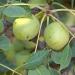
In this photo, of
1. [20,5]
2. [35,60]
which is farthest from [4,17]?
[35,60]

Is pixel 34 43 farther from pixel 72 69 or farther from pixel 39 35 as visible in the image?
pixel 72 69

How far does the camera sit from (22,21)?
3.55 feet

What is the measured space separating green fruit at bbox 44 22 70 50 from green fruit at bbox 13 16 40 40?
5 cm

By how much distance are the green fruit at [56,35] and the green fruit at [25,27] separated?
0.05m

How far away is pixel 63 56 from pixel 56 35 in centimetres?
8

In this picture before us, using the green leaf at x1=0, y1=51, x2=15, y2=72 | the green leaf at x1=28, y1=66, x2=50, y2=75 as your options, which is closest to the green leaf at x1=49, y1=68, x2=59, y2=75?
the green leaf at x1=28, y1=66, x2=50, y2=75

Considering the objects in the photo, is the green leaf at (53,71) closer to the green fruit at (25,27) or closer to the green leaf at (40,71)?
the green leaf at (40,71)

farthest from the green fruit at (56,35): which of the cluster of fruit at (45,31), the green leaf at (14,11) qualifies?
the green leaf at (14,11)

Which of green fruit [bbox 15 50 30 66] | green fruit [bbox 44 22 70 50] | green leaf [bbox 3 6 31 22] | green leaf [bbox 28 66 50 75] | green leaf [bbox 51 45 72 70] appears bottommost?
green leaf [bbox 28 66 50 75]

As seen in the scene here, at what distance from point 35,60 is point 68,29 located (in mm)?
166

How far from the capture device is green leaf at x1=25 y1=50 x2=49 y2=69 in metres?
1.07

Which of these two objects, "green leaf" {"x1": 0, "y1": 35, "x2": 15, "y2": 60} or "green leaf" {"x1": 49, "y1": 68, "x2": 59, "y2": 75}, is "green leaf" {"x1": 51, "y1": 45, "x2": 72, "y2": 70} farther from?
"green leaf" {"x1": 0, "y1": 35, "x2": 15, "y2": 60}

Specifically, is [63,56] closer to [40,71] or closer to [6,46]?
[40,71]

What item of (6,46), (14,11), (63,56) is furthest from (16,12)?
(63,56)
